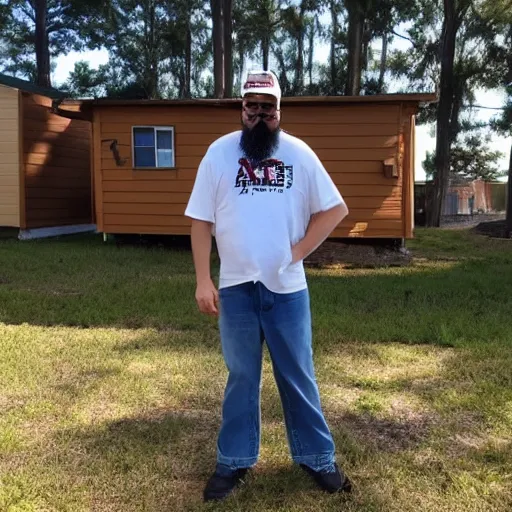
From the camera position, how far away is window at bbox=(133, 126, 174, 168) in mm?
10445

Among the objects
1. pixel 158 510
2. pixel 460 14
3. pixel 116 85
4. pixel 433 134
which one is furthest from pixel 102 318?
pixel 116 85

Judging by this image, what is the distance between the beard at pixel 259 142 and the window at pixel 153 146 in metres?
8.34

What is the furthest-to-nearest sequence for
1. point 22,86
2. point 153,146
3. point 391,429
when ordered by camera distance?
point 22,86, point 153,146, point 391,429

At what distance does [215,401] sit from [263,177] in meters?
1.67

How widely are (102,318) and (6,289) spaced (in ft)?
6.17

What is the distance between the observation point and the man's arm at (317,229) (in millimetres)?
2286

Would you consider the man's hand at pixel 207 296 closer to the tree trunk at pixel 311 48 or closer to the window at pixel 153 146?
the window at pixel 153 146

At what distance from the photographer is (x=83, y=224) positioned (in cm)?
1433

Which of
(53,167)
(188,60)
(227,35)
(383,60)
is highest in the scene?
(188,60)

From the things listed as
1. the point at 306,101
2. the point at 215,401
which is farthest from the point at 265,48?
the point at 215,401

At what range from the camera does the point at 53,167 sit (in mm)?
12922

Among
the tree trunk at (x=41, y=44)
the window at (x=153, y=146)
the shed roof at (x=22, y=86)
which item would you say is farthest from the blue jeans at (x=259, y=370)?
the tree trunk at (x=41, y=44)

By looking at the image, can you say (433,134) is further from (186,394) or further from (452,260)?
(186,394)

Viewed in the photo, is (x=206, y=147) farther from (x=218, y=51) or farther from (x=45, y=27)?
(x=45, y=27)
